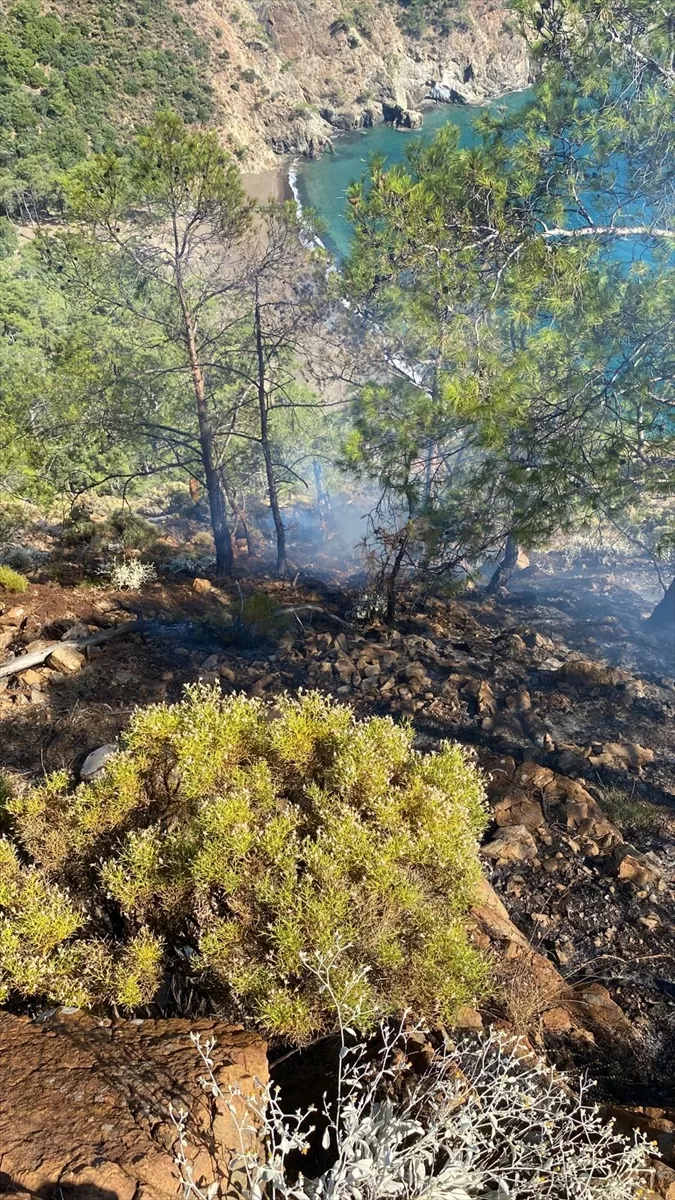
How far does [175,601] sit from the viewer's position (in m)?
8.88

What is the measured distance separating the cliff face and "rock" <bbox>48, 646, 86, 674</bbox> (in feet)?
179

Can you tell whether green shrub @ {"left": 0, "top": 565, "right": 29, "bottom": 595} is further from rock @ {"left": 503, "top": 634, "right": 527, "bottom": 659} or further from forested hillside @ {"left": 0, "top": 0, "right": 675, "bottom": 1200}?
rock @ {"left": 503, "top": 634, "right": 527, "bottom": 659}

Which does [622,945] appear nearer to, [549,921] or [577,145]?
[549,921]

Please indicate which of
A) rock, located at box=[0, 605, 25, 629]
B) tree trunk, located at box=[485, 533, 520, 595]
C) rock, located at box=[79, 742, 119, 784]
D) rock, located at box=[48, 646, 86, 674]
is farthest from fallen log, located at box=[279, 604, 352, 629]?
tree trunk, located at box=[485, 533, 520, 595]

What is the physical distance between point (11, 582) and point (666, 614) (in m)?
10.4

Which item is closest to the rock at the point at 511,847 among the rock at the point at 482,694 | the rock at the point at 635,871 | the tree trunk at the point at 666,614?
the rock at the point at 635,871

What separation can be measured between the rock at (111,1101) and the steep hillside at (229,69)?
3818 centimetres

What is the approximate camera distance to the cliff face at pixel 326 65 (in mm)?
53625

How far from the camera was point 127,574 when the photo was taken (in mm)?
8930

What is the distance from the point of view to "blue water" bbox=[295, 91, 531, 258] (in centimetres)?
3303

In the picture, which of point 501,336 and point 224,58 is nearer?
point 501,336

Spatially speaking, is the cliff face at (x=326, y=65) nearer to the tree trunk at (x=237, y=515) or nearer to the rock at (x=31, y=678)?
the tree trunk at (x=237, y=515)

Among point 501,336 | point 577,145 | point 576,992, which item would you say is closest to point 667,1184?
point 576,992

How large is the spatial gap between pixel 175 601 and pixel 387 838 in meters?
6.82
